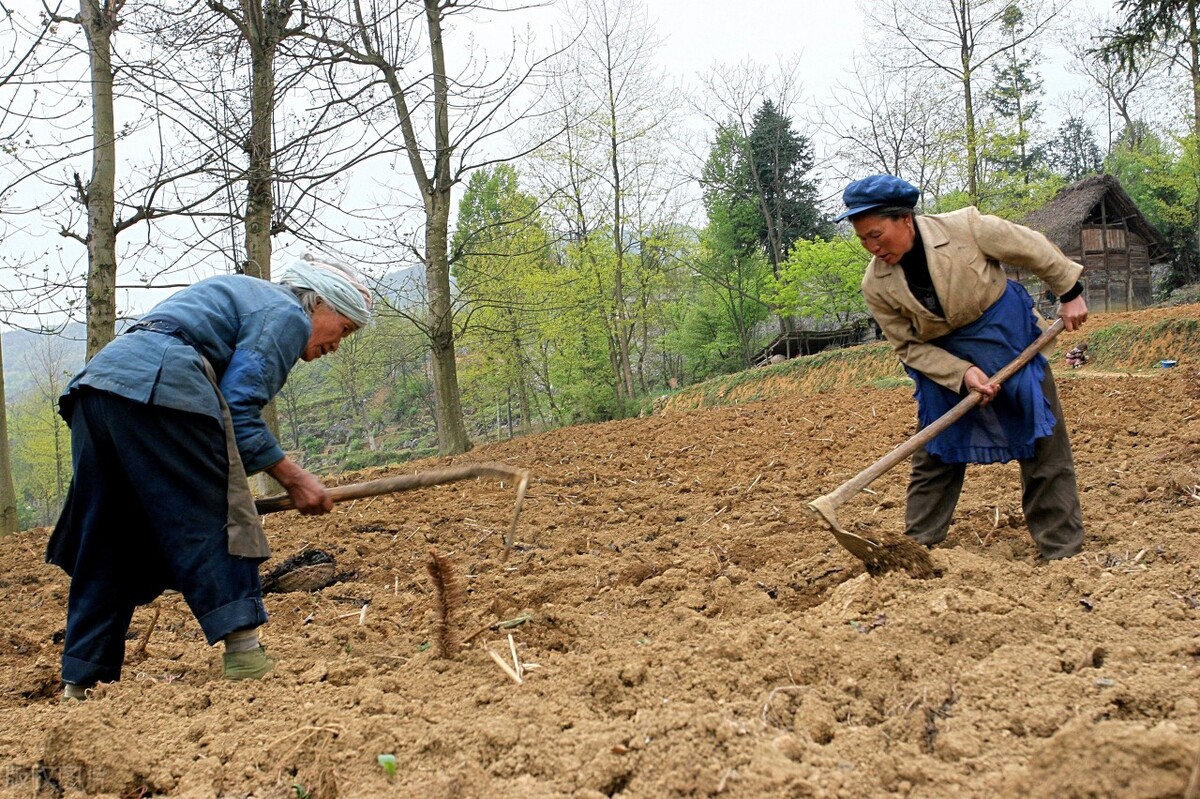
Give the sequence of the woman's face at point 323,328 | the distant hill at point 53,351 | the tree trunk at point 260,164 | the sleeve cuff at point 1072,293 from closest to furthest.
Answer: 1. the woman's face at point 323,328
2. the sleeve cuff at point 1072,293
3. the tree trunk at point 260,164
4. the distant hill at point 53,351

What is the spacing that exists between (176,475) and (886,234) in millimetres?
2840

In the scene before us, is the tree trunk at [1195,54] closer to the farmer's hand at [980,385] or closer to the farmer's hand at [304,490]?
the farmer's hand at [980,385]

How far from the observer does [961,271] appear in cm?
353

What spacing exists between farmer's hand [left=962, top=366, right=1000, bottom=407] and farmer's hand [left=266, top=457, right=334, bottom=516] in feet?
8.47

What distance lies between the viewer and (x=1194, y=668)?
1907 mm

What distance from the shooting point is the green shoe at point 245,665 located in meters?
2.83

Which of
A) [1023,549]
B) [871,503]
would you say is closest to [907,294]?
[1023,549]

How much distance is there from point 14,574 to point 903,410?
27.9ft

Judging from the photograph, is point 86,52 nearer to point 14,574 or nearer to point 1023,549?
point 14,574

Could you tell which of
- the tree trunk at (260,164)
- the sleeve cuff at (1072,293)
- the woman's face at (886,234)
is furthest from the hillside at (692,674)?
the tree trunk at (260,164)

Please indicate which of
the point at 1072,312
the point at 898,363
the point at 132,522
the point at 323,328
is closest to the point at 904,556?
the point at 1072,312

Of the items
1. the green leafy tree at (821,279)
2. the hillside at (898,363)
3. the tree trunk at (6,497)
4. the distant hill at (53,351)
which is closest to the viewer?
the distant hill at (53,351)

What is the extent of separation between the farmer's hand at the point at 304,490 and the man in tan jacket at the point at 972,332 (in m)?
2.31

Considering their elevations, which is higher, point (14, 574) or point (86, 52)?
point (86, 52)
